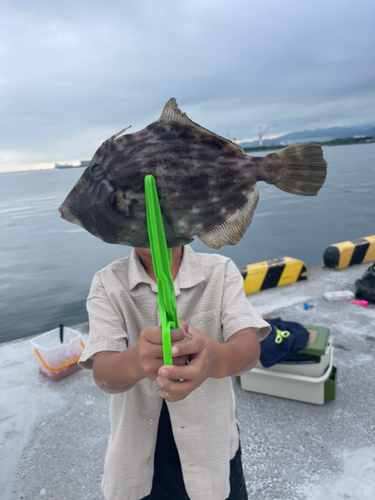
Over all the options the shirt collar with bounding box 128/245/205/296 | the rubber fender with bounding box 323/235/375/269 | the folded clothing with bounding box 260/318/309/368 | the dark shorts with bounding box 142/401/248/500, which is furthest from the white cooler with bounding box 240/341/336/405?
the rubber fender with bounding box 323/235/375/269

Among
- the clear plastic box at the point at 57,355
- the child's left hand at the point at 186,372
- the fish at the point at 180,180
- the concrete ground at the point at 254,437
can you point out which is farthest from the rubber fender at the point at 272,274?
the fish at the point at 180,180

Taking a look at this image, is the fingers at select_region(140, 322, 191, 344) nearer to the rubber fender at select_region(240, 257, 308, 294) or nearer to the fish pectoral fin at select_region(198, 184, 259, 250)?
the fish pectoral fin at select_region(198, 184, 259, 250)

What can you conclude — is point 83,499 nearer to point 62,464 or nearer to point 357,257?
point 62,464

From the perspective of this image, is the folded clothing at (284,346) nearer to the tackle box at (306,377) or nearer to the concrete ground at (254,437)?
the tackle box at (306,377)

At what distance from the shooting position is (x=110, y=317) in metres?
→ 1.31

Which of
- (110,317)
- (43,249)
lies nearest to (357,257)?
(110,317)

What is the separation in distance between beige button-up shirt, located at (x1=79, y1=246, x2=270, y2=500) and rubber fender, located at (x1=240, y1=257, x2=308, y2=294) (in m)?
4.28

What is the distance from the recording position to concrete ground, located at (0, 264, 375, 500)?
2.44m

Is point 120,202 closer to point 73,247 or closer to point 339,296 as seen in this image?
point 339,296

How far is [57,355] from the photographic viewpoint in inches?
146

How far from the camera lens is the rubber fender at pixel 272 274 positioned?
226 inches

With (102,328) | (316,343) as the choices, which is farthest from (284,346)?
(102,328)

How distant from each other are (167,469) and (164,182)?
4.68 ft

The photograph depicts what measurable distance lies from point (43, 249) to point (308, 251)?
9.90 metres
